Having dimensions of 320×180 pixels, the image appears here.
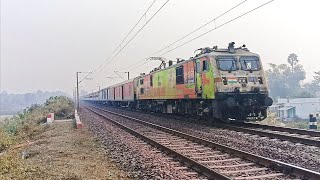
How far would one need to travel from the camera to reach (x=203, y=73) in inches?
667

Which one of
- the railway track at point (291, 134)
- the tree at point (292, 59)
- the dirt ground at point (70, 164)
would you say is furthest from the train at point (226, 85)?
the tree at point (292, 59)

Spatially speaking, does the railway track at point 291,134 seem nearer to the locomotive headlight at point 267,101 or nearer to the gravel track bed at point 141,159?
the locomotive headlight at point 267,101

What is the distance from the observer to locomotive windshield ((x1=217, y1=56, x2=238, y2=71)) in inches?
637

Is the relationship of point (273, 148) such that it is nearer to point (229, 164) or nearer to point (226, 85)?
point (229, 164)

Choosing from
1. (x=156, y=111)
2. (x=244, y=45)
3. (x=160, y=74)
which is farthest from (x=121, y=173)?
(x=156, y=111)

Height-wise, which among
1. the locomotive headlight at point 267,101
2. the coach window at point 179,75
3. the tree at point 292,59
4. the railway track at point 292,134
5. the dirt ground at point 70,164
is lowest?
the dirt ground at point 70,164

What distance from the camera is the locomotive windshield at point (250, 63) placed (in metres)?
16.6

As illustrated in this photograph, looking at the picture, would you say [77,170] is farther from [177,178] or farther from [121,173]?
[177,178]

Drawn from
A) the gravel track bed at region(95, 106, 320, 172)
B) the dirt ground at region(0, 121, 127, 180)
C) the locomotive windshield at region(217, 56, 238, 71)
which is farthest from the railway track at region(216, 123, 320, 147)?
the dirt ground at region(0, 121, 127, 180)

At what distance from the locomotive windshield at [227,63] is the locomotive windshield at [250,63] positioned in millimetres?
382

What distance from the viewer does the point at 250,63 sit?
16.8 m

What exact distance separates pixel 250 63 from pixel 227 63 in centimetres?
115

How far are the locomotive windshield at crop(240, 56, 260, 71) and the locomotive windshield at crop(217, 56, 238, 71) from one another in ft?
1.25

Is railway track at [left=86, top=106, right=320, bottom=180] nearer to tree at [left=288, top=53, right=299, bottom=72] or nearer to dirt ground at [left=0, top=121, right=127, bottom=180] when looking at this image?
dirt ground at [left=0, top=121, right=127, bottom=180]
